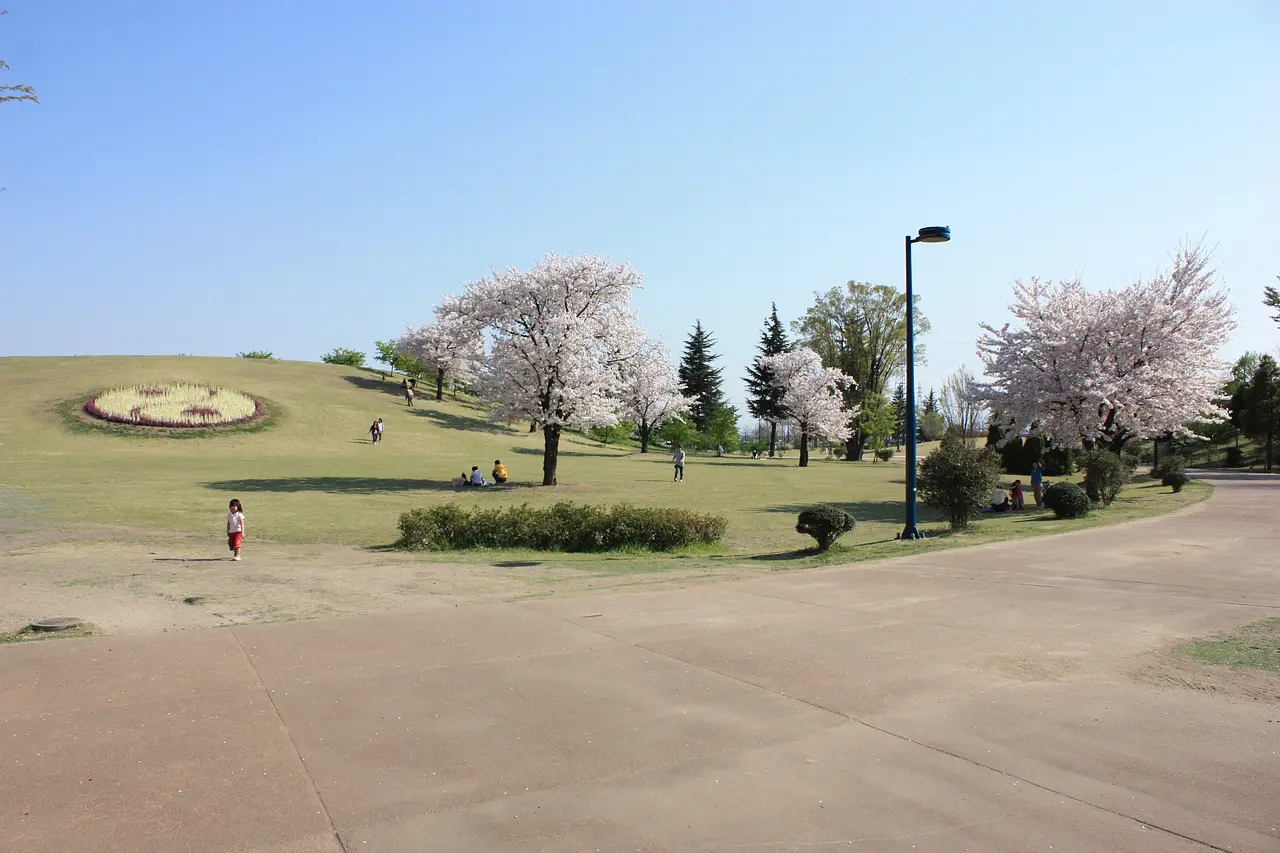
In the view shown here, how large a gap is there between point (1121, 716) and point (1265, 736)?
87cm

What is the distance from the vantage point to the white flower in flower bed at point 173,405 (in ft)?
168

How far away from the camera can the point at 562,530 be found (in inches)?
718

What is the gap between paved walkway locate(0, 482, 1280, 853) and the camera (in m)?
4.51

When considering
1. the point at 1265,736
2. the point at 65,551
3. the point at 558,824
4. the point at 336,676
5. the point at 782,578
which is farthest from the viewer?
the point at 65,551

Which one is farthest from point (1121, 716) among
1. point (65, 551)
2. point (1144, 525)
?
point (65, 551)

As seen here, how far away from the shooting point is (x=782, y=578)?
13.2 metres

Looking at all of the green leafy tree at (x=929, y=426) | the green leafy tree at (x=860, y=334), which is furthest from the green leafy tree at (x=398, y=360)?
the green leafy tree at (x=929, y=426)

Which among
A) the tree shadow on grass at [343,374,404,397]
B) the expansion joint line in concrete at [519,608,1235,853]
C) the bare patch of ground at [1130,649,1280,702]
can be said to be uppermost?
the tree shadow on grass at [343,374,404,397]

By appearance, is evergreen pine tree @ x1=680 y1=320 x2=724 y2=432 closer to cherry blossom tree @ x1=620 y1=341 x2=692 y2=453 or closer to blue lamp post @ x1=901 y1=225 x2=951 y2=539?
cherry blossom tree @ x1=620 y1=341 x2=692 y2=453

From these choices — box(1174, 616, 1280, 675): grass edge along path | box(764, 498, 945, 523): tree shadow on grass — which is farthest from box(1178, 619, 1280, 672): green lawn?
box(764, 498, 945, 523): tree shadow on grass

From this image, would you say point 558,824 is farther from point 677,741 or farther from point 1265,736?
point 1265,736

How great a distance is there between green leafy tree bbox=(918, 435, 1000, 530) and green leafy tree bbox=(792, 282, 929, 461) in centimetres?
5309

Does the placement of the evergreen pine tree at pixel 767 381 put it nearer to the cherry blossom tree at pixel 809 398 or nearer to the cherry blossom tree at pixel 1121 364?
the cherry blossom tree at pixel 809 398

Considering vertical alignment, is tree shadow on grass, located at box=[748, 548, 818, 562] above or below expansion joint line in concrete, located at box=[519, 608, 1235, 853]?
below
